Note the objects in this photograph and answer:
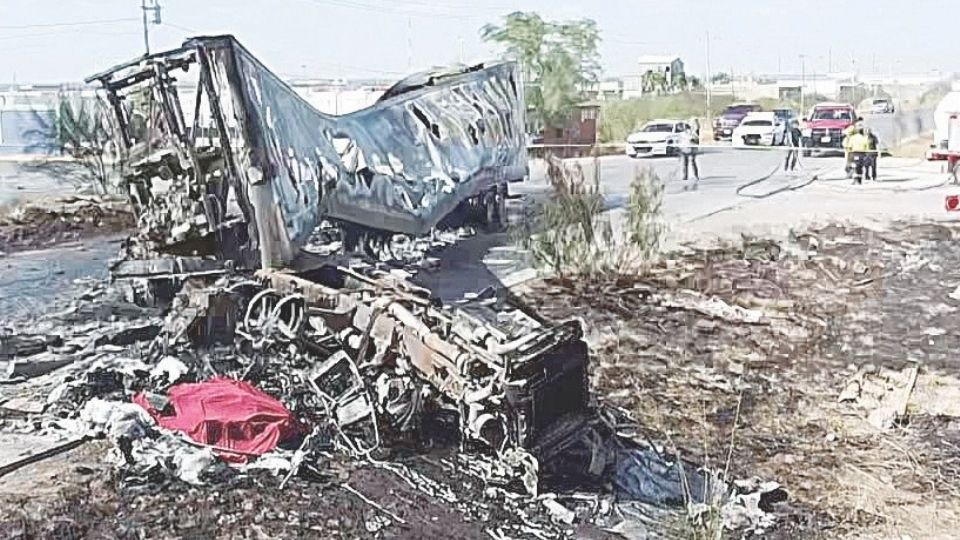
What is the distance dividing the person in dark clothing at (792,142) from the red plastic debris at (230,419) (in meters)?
21.2

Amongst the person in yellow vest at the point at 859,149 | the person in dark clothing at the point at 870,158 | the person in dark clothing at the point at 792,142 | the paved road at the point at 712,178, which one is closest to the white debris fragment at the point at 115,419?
the paved road at the point at 712,178

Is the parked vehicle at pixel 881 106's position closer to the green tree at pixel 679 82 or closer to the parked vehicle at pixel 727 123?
the parked vehicle at pixel 727 123

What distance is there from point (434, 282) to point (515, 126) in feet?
19.8

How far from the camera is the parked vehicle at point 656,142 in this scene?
3009cm

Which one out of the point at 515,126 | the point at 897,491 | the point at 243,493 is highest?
the point at 515,126

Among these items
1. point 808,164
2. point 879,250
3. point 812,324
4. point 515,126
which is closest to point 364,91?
point 808,164

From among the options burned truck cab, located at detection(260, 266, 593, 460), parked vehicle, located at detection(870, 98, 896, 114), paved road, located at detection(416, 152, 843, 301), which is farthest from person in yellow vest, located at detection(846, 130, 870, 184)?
parked vehicle, located at detection(870, 98, 896, 114)

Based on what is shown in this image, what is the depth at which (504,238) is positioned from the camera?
17.0 metres

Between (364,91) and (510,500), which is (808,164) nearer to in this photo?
(364,91)

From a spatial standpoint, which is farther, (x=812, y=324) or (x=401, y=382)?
(x=812, y=324)

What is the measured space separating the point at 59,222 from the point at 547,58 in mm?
21960

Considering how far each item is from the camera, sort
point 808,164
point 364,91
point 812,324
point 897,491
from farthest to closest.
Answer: point 364,91 < point 808,164 < point 812,324 < point 897,491

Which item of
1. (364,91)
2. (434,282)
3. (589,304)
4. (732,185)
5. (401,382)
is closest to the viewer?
(401,382)

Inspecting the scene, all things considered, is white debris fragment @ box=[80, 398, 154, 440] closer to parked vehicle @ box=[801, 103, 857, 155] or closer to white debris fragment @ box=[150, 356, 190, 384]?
white debris fragment @ box=[150, 356, 190, 384]
